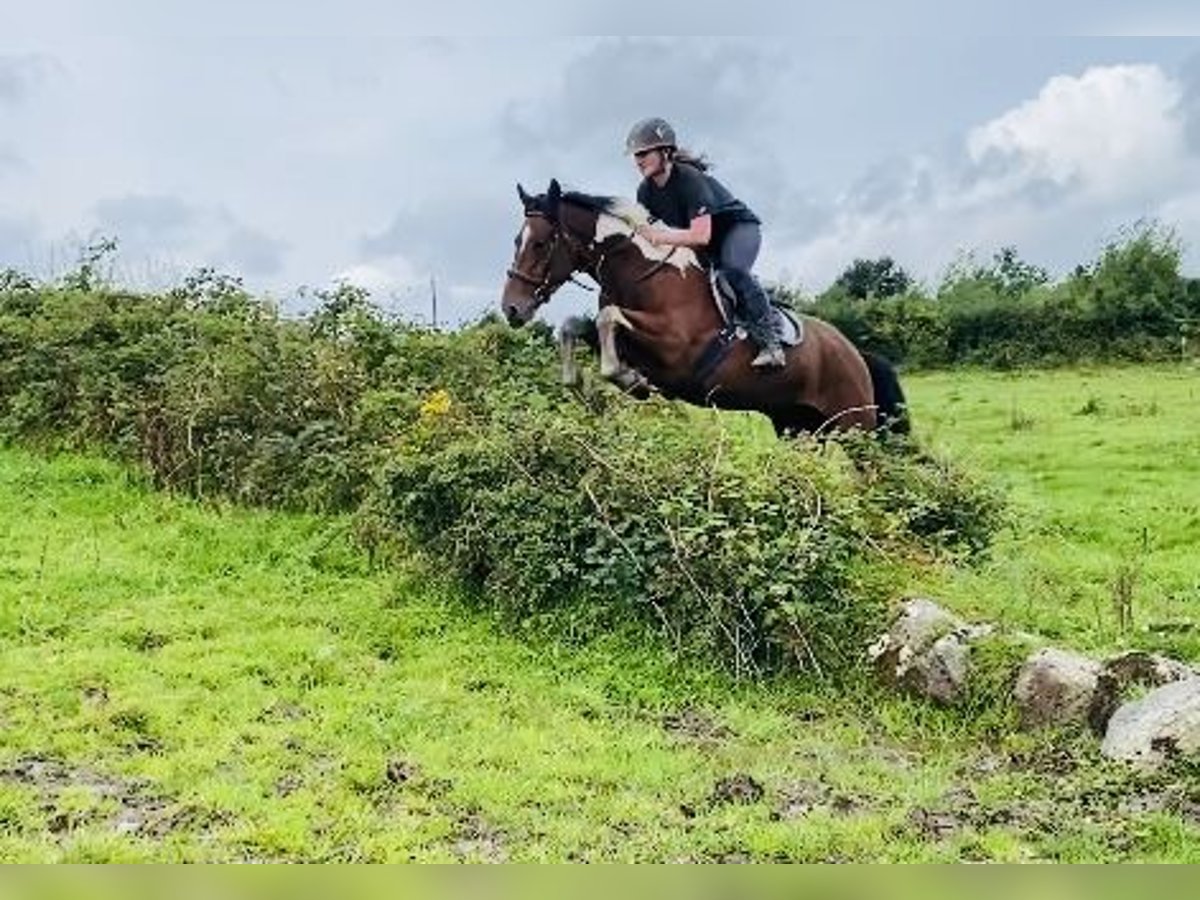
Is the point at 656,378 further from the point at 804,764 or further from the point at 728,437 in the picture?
the point at 804,764

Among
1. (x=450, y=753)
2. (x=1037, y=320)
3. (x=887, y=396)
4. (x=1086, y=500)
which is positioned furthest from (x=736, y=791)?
(x=1037, y=320)

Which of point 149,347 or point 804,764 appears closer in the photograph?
point 804,764

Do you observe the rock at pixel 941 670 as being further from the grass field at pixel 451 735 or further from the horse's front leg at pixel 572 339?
the horse's front leg at pixel 572 339

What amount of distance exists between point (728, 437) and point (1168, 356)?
20.6 m

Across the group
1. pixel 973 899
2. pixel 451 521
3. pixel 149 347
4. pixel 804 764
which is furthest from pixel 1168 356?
pixel 973 899

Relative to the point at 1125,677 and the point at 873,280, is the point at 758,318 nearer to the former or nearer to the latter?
the point at 1125,677

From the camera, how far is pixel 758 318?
8.75 metres

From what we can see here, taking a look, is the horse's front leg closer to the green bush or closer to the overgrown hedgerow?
the overgrown hedgerow

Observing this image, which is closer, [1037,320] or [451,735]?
[451,735]

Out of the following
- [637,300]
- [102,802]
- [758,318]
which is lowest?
[102,802]

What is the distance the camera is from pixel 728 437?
28.6ft

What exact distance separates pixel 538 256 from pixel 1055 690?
3.51 m

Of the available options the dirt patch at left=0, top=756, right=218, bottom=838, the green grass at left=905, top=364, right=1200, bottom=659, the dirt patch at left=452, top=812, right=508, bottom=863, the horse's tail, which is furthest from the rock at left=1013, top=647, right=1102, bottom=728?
the horse's tail

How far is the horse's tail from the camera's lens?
9.92 m
